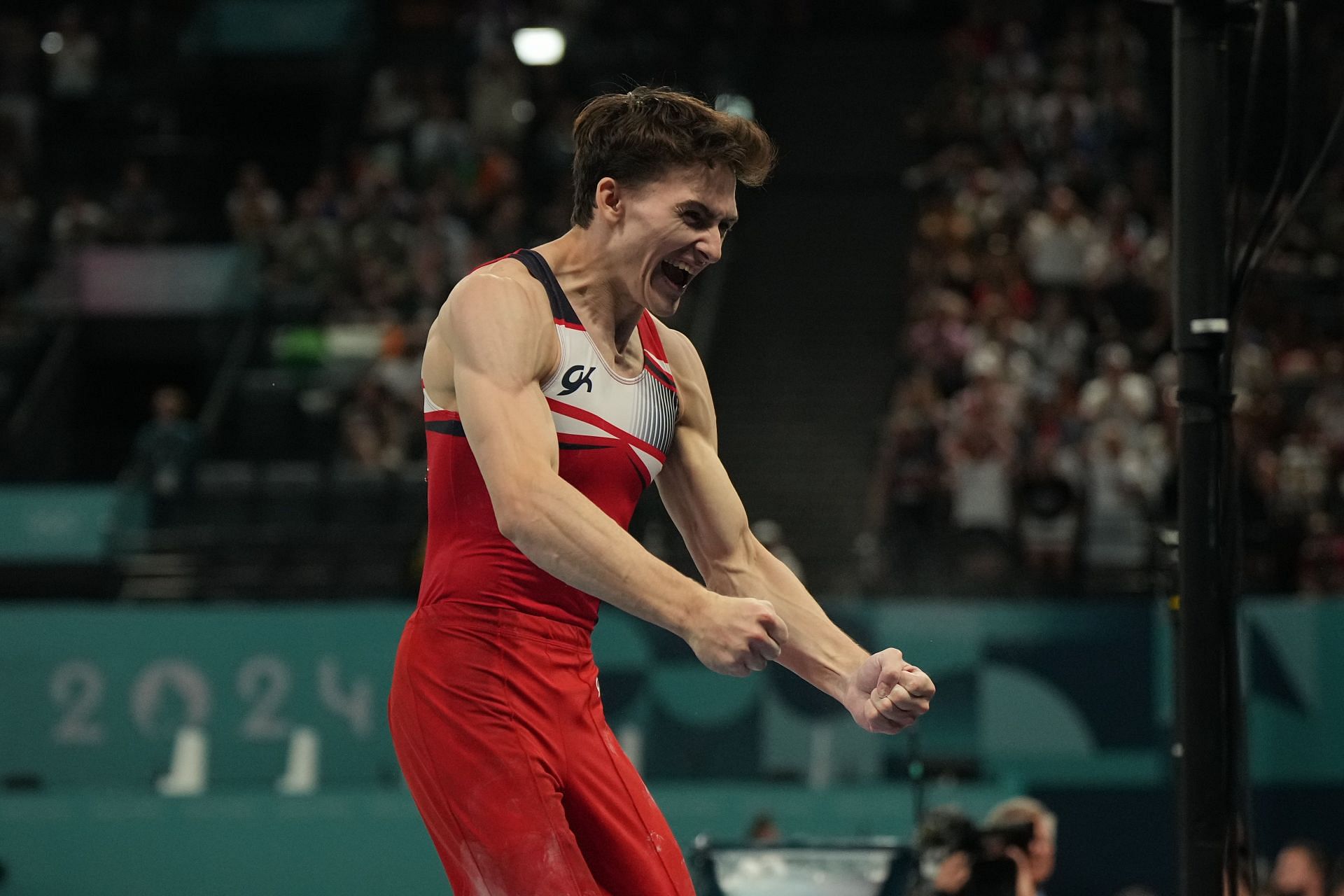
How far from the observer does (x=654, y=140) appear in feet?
11.2

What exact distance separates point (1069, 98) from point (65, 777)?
1132 centimetres

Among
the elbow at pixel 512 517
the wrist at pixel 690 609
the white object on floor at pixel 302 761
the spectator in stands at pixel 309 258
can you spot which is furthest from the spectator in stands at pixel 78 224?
the wrist at pixel 690 609

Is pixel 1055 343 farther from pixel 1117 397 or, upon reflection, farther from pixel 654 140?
pixel 654 140

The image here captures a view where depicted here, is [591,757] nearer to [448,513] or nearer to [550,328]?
[448,513]

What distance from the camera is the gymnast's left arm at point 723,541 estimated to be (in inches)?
143

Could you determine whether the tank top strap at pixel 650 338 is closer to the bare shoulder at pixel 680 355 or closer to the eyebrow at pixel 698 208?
the bare shoulder at pixel 680 355

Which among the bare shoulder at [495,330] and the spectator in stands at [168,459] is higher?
the bare shoulder at [495,330]

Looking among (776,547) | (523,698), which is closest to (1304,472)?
(776,547)

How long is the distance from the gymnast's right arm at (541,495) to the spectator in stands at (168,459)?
406 inches

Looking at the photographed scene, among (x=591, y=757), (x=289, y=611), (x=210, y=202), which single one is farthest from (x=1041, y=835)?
(x=210, y=202)

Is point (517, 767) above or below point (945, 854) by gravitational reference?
above

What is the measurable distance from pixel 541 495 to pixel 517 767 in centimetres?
56

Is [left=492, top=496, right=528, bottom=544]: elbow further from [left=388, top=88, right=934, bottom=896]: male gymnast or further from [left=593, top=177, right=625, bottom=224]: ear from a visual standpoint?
[left=593, top=177, right=625, bottom=224]: ear

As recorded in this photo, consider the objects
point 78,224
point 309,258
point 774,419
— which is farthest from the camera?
point 78,224
